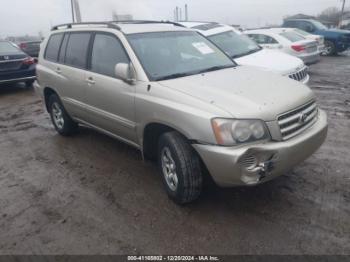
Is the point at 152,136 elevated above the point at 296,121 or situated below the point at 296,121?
below

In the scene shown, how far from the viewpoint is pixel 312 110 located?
3.40 m

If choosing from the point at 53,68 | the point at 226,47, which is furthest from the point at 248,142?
the point at 226,47

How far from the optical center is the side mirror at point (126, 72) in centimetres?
349

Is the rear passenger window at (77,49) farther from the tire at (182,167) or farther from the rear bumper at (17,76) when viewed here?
the rear bumper at (17,76)

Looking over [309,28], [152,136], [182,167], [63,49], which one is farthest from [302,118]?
[309,28]

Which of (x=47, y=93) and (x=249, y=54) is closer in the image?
(x=47, y=93)

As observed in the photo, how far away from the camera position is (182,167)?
3059mm

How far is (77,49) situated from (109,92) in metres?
1.21

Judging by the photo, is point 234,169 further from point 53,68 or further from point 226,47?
point 226,47

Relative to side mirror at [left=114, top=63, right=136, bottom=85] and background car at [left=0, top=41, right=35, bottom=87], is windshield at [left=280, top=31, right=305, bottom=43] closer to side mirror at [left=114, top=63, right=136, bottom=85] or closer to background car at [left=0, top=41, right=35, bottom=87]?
background car at [left=0, top=41, right=35, bottom=87]

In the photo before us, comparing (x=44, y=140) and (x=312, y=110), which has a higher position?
(x=312, y=110)

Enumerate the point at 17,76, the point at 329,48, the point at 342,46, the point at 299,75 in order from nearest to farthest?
1. the point at 299,75
2. the point at 17,76
3. the point at 342,46
4. the point at 329,48

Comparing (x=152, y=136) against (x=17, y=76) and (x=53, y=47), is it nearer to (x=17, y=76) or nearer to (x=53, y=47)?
(x=53, y=47)

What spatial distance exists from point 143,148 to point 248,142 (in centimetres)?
134
